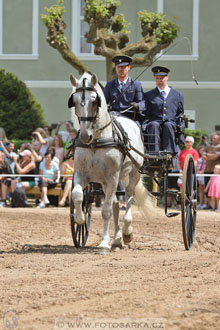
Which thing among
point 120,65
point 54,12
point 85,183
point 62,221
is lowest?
point 62,221

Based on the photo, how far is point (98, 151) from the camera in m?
9.50

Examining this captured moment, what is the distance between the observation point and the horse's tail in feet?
36.9

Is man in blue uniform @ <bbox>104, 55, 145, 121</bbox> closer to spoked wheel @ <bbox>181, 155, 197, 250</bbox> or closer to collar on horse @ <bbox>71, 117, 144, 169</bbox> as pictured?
collar on horse @ <bbox>71, 117, 144, 169</bbox>

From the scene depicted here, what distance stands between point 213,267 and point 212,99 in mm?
18102

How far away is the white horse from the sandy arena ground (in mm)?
676

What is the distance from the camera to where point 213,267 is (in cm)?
835

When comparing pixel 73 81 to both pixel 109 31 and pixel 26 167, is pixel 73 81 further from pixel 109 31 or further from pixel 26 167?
pixel 109 31

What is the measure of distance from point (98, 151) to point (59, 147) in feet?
32.0

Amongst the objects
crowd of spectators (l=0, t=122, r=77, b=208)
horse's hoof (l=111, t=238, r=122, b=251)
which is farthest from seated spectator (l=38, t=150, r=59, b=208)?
horse's hoof (l=111, t=238, r=122, b=251)

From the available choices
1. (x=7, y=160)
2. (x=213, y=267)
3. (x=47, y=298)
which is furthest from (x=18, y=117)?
(x=47, y=298)

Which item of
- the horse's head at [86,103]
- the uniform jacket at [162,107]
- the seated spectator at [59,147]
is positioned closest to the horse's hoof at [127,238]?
the uniform jacket at [162,107]

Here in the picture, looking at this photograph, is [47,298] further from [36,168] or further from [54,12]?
[54,12]

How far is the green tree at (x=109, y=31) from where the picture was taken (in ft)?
68.1

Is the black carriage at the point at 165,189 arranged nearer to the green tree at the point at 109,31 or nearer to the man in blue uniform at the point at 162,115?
the man in blue uniform at the point at 162,115
